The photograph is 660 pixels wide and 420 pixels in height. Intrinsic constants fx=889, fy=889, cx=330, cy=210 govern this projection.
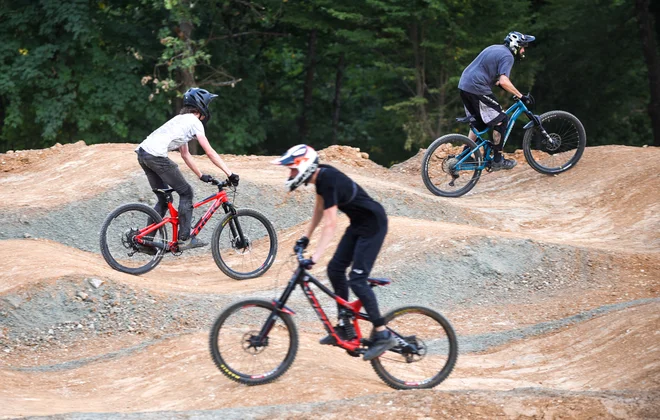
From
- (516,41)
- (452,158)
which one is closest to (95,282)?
(452,158)

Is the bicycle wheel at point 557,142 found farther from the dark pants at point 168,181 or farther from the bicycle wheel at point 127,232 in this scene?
the bicycle wheel at point 127,232

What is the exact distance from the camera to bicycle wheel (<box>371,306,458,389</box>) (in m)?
7.11

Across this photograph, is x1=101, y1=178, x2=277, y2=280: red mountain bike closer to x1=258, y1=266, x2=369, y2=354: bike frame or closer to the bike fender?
x1=258, y1=266, x2=369, y2=354: bike frame

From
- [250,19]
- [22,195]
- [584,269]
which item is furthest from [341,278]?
[250,19]

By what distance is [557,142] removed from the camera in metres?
15.2

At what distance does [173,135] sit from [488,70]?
5717mm

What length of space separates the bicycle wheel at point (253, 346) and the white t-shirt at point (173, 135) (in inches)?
161

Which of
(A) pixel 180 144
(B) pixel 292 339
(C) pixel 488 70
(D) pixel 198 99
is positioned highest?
(C) pixel 488 70

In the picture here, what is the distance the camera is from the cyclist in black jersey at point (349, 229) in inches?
266

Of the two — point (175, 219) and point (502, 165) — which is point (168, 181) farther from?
point (502, 165)

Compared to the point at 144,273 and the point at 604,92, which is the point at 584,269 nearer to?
the point at 144,273

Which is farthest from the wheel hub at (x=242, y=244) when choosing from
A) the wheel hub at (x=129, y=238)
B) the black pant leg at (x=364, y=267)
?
the black pant leg at (x=364, y=267)

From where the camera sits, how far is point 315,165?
6785mm

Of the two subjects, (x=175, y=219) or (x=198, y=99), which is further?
(x=175, y=219)
